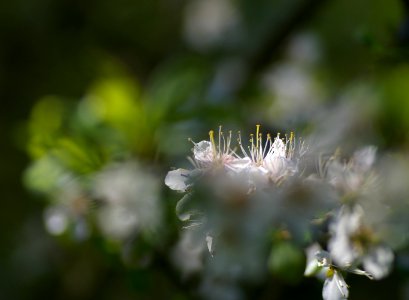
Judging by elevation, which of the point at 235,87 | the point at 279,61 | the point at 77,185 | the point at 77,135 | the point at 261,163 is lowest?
the point at 261,163

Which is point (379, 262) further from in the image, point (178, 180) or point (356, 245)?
point (178, 180)

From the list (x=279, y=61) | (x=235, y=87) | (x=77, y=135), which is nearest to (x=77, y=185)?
(x=77, y=135)

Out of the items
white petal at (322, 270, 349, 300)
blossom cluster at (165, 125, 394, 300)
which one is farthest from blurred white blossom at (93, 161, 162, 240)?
white petal at (322, 270, 349, 300)

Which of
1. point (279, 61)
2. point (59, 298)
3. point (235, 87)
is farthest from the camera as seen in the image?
point (59, 298)

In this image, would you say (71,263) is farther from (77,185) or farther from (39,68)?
(77,185)

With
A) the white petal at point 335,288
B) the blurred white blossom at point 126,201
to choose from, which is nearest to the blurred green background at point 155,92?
the blurred white blossom at point 126,201

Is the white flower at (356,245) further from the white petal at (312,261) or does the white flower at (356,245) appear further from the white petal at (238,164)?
the white petal at (238,164)
